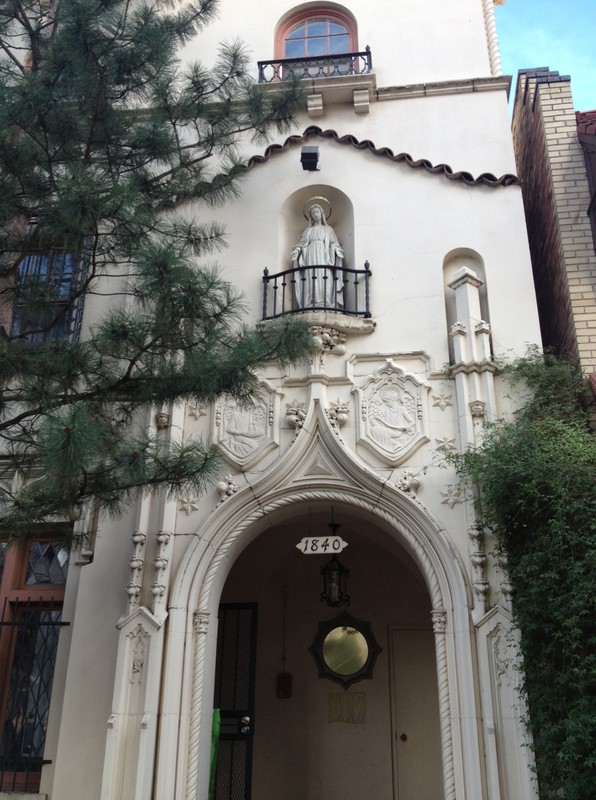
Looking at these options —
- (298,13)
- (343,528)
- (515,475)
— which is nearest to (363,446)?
(515,475)

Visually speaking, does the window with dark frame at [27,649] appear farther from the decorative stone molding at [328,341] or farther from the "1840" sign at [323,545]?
the decorative stone molding at [328,341]

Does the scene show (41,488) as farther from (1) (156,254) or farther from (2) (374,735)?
(2) (374,735)

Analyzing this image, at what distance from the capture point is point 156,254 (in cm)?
525

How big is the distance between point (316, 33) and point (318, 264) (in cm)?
521

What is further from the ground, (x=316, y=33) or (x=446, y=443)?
(x=316, y=33)

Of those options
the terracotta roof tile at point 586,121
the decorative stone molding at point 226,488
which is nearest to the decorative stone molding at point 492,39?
the terracotta roof tile at point 586,121

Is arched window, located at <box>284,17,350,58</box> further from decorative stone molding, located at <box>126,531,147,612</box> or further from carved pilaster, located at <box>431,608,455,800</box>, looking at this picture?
carved pilaster, located at <box>431,608,455,800</box>

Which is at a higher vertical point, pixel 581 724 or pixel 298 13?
pixel 298 13

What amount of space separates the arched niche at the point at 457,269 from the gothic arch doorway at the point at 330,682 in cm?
273

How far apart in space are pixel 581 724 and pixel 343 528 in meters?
4.42

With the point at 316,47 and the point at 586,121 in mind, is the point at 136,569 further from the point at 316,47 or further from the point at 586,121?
the point at 316,47

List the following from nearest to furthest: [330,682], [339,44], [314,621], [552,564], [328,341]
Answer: [552,564]
[328,341]
[330,682]
[314,621]
[339,44]

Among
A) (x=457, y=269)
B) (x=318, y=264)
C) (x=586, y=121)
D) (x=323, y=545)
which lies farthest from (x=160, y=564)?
(x=586, y=121)

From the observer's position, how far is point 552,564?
19.8 feet
